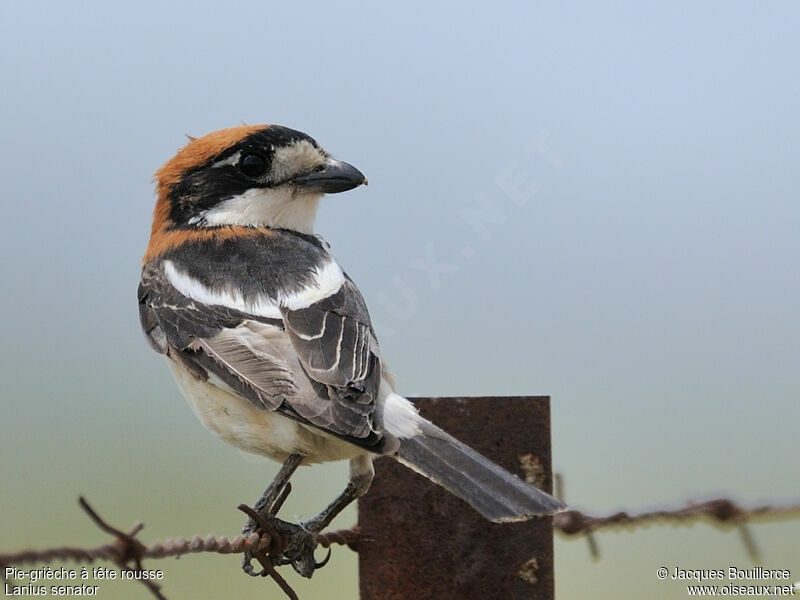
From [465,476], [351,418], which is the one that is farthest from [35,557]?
[465,476]

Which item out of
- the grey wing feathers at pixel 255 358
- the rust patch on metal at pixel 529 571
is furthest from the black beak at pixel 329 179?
the rust patch on metal at pixel 529 571

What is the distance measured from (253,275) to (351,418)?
0.80 metres

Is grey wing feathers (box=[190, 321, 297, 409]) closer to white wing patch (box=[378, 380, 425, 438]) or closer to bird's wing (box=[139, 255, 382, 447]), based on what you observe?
bird's wing (box=[139, 255, 382, 447])

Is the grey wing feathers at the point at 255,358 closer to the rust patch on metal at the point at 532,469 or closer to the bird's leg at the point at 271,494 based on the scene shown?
the bird's leg at the point at 271,494

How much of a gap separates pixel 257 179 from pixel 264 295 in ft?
2.31

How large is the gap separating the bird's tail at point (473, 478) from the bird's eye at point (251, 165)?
141cm

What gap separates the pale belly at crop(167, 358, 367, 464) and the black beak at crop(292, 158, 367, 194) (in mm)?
944

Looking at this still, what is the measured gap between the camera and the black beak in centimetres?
364

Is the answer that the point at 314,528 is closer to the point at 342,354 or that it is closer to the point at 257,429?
the point at 257,429

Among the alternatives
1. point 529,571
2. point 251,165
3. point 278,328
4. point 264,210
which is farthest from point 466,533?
point 251,165

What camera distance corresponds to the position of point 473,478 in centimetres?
252

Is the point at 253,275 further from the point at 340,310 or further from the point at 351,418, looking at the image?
the point at 351,418

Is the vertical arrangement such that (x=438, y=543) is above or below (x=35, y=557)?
below

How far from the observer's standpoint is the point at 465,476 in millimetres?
2527
